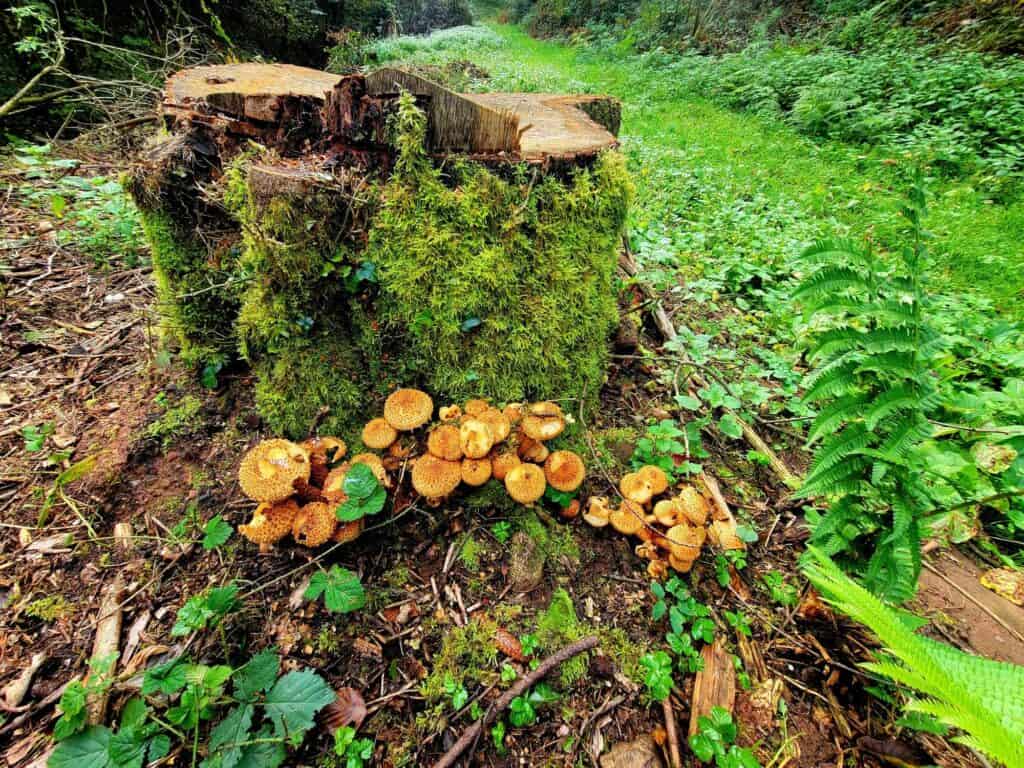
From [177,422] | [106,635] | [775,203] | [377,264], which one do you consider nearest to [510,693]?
[106,635]

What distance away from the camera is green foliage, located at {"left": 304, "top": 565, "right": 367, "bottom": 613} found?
1.85 metres

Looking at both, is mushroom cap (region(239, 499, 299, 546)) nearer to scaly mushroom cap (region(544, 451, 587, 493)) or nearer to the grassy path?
scaly mushroom cap (region(544, 451, 587, 493))

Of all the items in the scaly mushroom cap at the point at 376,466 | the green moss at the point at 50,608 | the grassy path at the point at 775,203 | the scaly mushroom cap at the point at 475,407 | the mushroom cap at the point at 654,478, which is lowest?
the green moss at the point at 50,608

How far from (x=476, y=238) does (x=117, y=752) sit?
2492 millimetres

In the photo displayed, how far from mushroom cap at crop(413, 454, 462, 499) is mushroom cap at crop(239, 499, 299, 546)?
593 millimetres

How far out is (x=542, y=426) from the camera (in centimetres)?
237

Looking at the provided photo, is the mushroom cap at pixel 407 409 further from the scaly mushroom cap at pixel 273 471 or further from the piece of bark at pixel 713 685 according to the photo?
the piece of bark at pixel 713 685

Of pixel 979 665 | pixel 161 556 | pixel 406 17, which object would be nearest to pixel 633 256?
pixel 979 665

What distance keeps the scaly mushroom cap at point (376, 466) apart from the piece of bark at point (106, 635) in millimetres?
1120

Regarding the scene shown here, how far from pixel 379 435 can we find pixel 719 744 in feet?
6.54

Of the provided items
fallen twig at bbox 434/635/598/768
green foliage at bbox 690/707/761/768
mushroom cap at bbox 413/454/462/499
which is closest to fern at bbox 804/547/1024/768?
green foliage at bbox 690/707/761/768

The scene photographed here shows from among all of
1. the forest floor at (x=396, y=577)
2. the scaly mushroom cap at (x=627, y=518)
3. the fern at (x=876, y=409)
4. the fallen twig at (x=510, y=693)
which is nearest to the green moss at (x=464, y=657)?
the forest floor at (x=396, y=577)

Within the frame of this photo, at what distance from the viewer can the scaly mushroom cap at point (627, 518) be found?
7.53ft

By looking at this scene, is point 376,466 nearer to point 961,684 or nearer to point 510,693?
point 510,693
